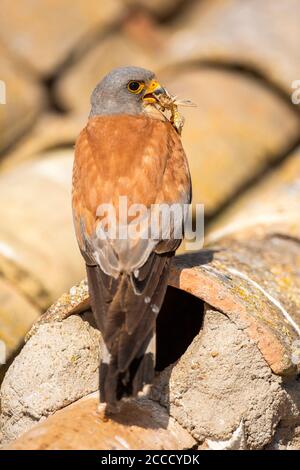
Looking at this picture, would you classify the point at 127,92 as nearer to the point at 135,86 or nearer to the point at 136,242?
the point at 135,86

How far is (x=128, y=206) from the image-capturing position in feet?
11.2

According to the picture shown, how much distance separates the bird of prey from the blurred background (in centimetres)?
93

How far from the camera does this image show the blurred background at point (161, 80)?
15.6 feet

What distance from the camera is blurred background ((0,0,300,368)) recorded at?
4758 millimetres

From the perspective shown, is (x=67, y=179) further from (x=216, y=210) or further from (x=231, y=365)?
(x=231, y=365)

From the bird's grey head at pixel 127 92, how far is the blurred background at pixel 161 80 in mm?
876

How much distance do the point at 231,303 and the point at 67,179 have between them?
228cm

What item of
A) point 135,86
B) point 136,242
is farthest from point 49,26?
point 136,242

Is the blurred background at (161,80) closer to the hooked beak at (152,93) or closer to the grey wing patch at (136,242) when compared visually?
the hooked beak at (152,93)

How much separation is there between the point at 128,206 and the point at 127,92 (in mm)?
939

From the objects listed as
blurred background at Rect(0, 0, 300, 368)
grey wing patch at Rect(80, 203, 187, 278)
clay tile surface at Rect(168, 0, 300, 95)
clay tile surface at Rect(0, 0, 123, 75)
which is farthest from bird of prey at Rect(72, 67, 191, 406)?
clay tile surface at Rect(0, 0, 123, 75)

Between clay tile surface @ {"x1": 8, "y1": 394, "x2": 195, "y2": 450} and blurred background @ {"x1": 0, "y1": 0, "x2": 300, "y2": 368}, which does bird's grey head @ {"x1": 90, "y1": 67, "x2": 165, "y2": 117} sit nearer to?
blurred background @ {"x1": 0, "y1": 0, "x2": 300, "y2": 368}

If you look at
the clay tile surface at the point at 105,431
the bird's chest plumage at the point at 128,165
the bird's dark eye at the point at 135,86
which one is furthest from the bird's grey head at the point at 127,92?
the clay tile surface at the point at 105,431

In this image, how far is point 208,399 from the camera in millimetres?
3203
